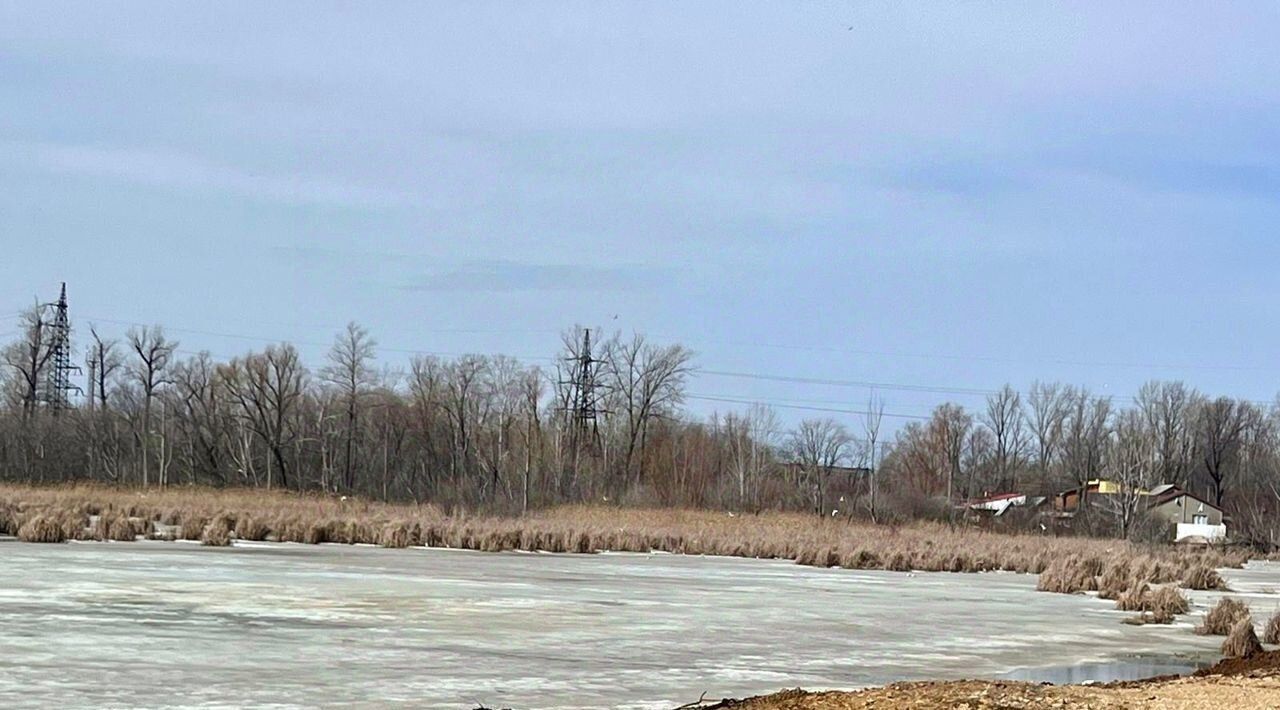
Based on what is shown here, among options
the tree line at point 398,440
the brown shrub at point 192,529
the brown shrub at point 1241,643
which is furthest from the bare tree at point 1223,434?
the brown shrub at point 1241,643

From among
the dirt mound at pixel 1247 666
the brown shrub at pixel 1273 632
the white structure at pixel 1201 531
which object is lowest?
the white structure at pixel 1201 531

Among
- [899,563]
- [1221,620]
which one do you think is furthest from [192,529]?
Result: [1221,620]

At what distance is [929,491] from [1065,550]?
59.5 meters

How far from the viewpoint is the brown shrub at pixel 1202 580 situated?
30878 mm

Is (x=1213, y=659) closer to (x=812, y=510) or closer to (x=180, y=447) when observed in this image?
(x=812, y=510)

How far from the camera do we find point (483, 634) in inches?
603

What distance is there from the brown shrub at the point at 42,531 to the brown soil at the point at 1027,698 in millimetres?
26010

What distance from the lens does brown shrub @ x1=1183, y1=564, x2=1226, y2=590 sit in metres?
30.9

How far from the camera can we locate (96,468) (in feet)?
274

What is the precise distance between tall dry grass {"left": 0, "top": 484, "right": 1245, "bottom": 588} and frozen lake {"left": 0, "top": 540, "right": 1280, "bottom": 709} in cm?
639

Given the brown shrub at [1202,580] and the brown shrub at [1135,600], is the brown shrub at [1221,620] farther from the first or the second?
the brown shrub at [1202,580]

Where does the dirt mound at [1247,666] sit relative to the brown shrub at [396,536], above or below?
below

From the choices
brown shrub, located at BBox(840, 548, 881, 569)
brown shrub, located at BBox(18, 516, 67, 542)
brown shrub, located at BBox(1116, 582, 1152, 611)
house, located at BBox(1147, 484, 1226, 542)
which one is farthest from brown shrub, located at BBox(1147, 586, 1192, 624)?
house, located at BBox(1147, 484, 1226, 542)

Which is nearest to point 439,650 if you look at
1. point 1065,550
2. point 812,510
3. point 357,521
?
point 357,521
